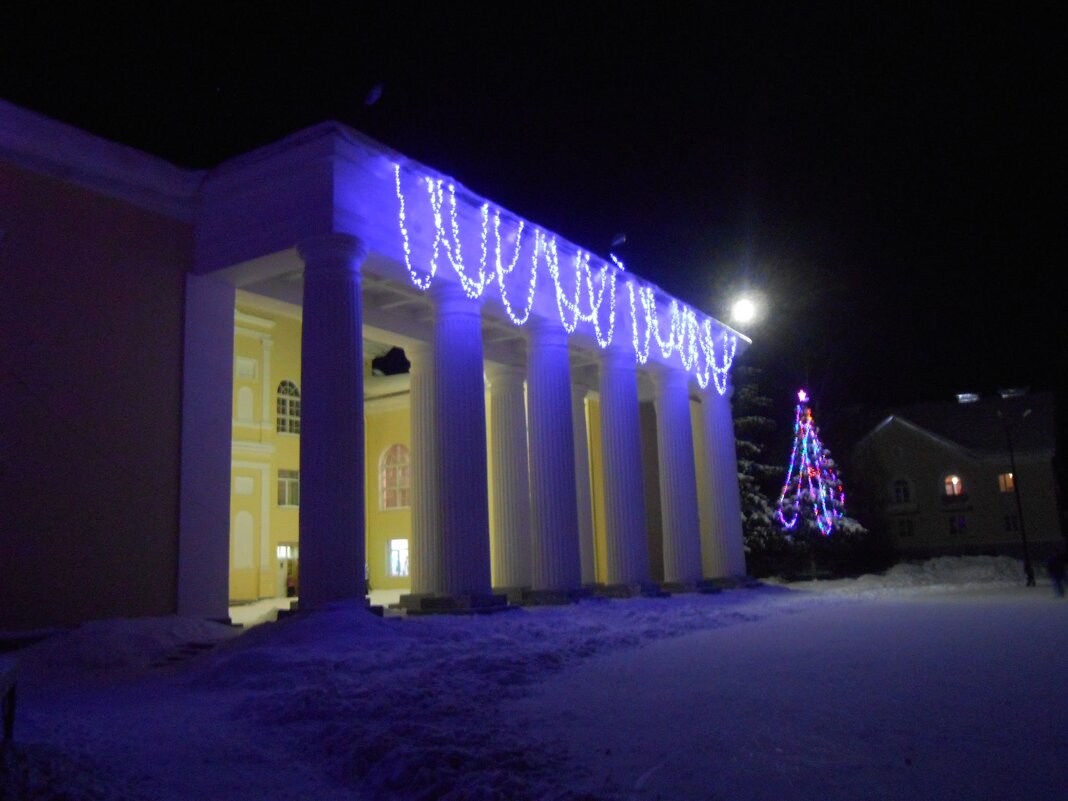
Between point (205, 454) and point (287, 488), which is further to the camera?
point (287, 488)

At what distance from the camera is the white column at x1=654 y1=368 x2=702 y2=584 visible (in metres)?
24.5

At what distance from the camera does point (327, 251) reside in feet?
46.0

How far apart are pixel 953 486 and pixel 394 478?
95.7 ft

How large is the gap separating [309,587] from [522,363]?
10537 millimetres

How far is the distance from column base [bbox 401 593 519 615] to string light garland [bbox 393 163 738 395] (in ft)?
18.3

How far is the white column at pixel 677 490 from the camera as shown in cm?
2448

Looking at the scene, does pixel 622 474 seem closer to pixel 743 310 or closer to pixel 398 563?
pixel 398 563

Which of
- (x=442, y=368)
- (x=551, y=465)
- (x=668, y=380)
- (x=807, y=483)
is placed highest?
(x=668, y=380)

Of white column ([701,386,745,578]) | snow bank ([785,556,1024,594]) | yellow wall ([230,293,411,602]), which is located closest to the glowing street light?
white column ([701,386,745,578])

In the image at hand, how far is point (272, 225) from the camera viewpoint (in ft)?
47.2

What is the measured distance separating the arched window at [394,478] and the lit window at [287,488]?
3.62 metres

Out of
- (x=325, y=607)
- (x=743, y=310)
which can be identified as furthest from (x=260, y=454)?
(x=743, y=310)

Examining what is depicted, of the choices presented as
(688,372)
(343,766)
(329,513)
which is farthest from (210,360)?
(688,372)

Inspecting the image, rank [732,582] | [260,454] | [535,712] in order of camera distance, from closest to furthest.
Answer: [535,712]
[260,454]
[732,582]
